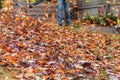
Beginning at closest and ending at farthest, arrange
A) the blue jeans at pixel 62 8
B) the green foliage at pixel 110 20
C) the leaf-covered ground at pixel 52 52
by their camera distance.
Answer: the leaf-covered ground at pixel 52 52 < the blue jeans at pixel 62 8 < the green foliage at pixel 110 20

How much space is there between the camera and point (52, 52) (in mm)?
6137

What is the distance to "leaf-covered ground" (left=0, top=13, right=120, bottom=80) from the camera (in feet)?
17.3

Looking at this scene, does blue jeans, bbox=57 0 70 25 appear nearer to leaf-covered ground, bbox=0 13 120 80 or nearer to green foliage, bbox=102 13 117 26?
leaf-covered ground, bbox=0 13 120 80

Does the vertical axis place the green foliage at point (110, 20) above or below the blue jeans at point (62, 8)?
below

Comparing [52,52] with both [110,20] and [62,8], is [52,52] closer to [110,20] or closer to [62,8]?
[62,8]

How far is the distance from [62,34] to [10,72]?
130 inches

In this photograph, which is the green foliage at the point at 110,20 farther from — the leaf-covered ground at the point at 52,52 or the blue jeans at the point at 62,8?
the leaf-covered ground at the point at 52,52

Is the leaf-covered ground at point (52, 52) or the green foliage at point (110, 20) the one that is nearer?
the leaf-covered ground at point (52, 52)

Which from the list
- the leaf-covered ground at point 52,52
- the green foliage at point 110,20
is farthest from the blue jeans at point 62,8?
the green foliage at point 110,20

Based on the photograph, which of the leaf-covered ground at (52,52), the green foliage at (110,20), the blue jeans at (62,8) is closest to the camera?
the leaf-covered ground at (52,52)

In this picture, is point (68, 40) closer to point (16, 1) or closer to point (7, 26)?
point (7, 26)

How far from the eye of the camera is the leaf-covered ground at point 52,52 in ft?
17.3

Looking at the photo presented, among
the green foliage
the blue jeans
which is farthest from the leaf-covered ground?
the green foliage

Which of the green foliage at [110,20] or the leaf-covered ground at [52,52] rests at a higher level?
the leaf-covered ground at [52,52]
